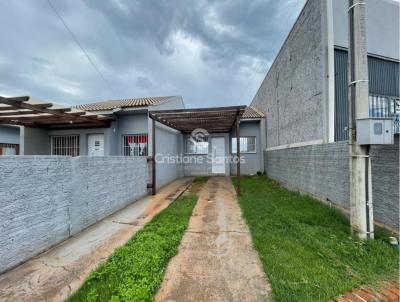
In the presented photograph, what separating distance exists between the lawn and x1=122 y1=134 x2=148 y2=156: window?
19.0 feet

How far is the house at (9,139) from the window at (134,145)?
7936mm

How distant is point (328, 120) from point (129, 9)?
773cm

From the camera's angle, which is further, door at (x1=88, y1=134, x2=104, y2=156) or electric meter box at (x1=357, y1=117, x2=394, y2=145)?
door at (x1=88, y1=134, x2=104, y2=156)

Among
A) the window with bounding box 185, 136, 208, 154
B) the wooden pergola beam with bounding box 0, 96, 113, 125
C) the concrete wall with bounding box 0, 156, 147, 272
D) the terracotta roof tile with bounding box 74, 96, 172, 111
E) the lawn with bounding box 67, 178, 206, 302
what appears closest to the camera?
the lawn with bounding box 67, 178, 206, 302

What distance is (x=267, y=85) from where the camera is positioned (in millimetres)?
12742

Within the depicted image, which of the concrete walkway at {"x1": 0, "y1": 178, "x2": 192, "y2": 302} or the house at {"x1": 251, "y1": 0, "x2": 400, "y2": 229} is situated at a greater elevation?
the house at {"x1": 251, "y1": 0, "x2": 400, "y2": 229}

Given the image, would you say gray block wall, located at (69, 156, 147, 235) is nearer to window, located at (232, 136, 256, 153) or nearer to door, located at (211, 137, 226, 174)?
door, located at (211, 137, 226, 174)

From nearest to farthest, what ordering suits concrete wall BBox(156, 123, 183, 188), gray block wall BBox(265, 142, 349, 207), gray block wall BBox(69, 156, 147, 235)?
gray block wall BBox(69, 156, 147, 235)
gray block wall BBox(265, 142, 349, 207)
concrete wall BBox(156, 123, 183, 188)

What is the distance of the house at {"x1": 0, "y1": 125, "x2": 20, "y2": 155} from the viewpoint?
11.9m

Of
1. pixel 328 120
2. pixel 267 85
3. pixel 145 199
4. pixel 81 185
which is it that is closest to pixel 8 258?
pixel 81 185

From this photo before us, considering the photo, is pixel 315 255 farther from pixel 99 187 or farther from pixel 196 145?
pixel 196 145

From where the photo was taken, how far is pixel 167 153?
1059 centimetres

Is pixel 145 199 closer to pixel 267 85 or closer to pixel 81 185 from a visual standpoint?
pixel 81 185

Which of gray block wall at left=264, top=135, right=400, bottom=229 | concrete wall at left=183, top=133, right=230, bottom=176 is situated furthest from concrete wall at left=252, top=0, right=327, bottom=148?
concrete wall at left=183, top=133, right=230, bottom=176
